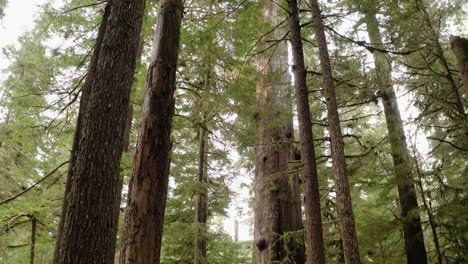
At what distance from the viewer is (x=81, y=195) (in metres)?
3.67

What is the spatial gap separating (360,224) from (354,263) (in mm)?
4213

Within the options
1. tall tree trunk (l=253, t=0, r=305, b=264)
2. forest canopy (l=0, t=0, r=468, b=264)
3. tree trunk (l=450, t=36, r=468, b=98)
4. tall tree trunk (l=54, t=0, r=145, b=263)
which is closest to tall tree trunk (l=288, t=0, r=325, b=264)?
forest canopy (l=0, t=0, r=468, b=264)

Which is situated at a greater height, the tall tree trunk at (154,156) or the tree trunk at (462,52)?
the tree trunk at (462,52)

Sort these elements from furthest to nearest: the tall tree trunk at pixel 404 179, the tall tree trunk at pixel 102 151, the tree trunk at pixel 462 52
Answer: the tall tree trunk at pixel 404 179 → the tree trunk at pixel 462 52 → the tall tree trunk at pixel 102 151

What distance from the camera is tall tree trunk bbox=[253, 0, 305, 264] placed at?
595cm

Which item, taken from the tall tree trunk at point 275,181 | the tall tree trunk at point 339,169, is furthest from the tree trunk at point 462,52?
the tall tree trunk at point 275,181

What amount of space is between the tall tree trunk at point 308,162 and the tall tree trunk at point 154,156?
6.70 feet

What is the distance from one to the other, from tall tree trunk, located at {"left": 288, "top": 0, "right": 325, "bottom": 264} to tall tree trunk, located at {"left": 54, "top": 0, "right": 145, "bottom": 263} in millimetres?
2496

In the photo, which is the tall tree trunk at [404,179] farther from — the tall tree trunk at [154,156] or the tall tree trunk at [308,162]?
the tall tree trunk at [154,156]

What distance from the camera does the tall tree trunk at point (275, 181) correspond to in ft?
19.5

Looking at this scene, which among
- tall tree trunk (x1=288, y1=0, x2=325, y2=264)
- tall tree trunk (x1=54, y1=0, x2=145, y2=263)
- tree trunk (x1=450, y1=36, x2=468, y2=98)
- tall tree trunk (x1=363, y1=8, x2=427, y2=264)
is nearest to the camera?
tall tree trunk (x1=54, y1=0, x2=145, y2=263)

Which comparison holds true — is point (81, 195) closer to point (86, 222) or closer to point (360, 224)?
point (86, 222)

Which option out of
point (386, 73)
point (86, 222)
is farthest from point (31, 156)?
point (386, 73)

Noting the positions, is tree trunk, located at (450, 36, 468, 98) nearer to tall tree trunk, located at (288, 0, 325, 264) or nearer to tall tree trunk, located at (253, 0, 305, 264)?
tall tree trunk, located at (288, 0, 325, 264)
